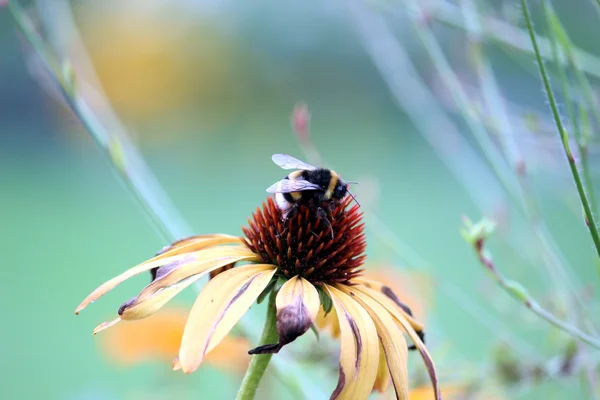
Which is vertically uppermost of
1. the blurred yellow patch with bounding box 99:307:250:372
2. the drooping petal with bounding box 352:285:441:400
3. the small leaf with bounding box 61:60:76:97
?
the small leaf with bounding box 61:60:76:97

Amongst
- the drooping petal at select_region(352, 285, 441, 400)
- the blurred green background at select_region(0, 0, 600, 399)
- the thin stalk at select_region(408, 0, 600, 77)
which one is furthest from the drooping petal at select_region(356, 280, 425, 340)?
the blurred green background at select_region(0, 0, 600, 399)

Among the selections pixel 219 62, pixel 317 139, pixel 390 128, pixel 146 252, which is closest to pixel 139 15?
pixel 219 62

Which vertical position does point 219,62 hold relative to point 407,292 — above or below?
above

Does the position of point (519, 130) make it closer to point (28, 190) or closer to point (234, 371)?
point (234, 371)

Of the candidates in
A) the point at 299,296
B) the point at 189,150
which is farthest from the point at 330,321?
the point at 189,150

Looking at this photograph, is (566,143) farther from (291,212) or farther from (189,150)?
(189,150)

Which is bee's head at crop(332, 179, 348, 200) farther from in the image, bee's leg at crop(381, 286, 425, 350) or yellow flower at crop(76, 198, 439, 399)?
bee's leg at crop(381, 286, 425, 350)

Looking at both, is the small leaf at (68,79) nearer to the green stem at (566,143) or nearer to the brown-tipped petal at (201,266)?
the brown-tipped petal at (201,266)
